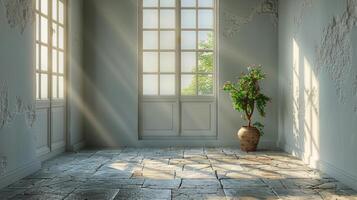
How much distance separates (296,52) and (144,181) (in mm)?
3253

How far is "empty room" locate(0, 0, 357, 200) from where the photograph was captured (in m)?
4.31

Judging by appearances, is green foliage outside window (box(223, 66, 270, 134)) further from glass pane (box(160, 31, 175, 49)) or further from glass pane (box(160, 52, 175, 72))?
glass pane (box(160, 31, 175, 49))

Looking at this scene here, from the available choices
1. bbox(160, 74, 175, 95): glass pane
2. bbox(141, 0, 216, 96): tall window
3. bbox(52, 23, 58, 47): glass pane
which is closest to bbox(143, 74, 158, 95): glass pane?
bbox(141, 0, 216, 96): tall window

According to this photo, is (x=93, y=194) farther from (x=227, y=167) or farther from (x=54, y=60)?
(x=54, y=60)

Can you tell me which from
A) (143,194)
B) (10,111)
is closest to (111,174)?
(143,194)

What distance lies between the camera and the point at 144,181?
4.55 metres

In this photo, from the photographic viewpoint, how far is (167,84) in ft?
25.4

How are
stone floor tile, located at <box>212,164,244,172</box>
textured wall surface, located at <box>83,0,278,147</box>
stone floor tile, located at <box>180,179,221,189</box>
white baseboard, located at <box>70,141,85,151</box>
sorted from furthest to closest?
textured wall surface, located at <box>83,0,278,147</box> < white baseboard, located at <box>70,141,85,151</box> < stone floor tile, located at <box>212,164,244,172</box> < stone floor tile, located at <box>180,179,221,189</box>

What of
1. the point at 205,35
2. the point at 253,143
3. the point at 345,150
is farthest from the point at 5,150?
the point at 205,35

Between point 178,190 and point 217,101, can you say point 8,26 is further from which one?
point 217,101

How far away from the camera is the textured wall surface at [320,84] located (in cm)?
433

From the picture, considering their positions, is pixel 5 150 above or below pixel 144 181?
above

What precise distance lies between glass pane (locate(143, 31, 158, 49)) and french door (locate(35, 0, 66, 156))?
1562 mm

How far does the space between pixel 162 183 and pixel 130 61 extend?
362 cm
